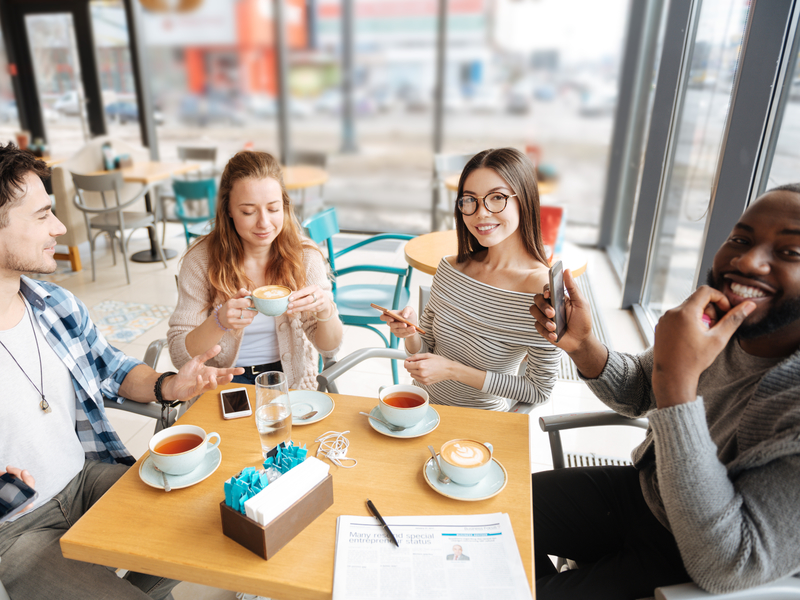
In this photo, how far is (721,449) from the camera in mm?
1079

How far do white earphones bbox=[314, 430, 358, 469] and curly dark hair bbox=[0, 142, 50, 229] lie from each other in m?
0.90

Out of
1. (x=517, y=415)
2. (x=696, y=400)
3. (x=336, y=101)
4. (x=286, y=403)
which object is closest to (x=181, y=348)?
(x=286, y=403)

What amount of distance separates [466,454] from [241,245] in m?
1.10

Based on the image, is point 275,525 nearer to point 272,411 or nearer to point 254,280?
point 272,411

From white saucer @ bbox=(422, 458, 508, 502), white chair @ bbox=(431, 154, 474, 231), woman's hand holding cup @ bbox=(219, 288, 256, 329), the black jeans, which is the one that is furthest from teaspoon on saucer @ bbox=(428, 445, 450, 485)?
white chair @ bbox=(431, 154, 474, 231)

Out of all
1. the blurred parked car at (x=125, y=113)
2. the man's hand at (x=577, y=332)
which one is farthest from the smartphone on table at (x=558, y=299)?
the blurred parked car at (x=125, y=113)

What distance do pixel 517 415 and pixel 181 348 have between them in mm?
1069

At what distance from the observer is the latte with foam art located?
3.41 ft

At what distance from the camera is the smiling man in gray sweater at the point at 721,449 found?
2.89ft

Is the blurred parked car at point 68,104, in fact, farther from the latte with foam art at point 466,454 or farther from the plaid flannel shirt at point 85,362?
the latte with foam art at point 466,454

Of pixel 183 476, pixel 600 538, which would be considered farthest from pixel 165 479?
pixel 600 538

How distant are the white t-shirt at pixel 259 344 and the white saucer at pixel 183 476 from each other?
2.23 feet

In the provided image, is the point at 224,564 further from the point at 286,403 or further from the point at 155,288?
the point at 155,288

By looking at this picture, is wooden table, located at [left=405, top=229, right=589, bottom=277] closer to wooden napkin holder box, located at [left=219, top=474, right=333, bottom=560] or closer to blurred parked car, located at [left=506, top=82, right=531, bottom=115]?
wooden napkin holder box, located at [left=219, top=474, right=333, bottom=560]
